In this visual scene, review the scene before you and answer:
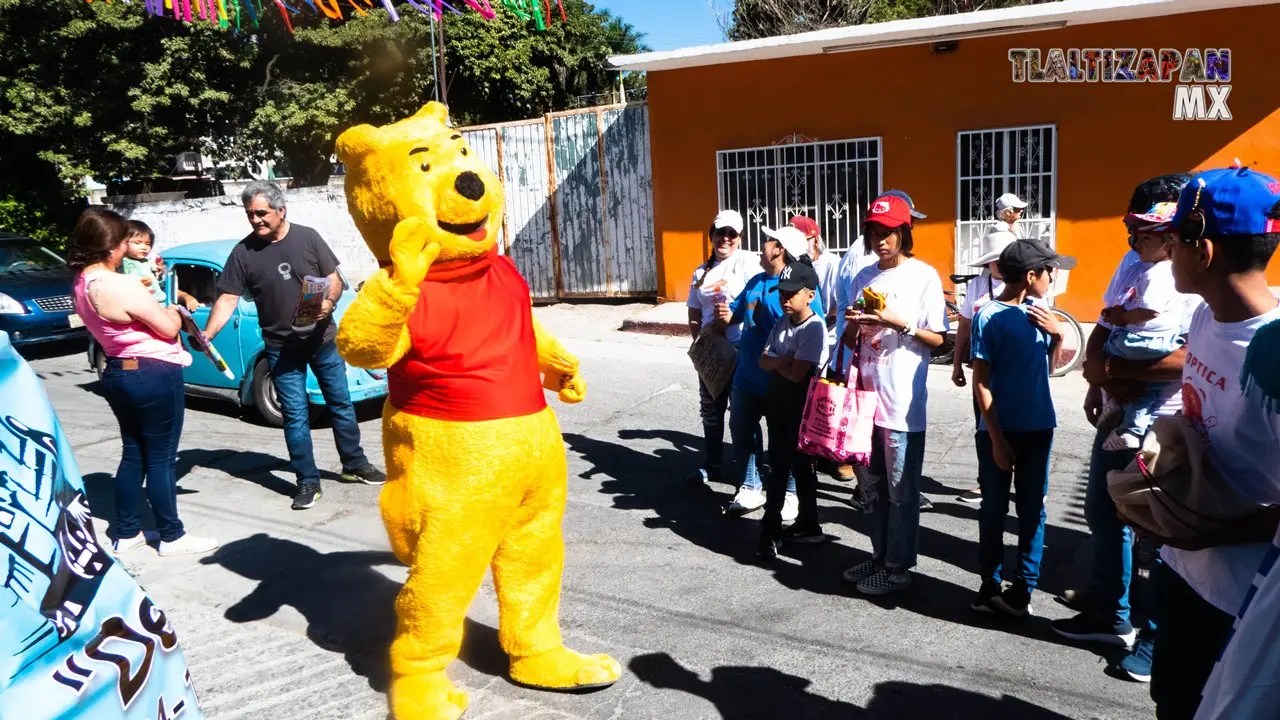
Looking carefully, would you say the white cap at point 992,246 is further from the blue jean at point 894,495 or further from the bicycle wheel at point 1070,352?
the bicycle wheel at point 1070,352

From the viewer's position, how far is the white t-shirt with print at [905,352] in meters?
4.40

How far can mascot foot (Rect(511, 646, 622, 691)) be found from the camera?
3.86 metres

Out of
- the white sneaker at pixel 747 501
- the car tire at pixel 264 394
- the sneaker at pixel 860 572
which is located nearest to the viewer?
the sneaker at pixel 860 572

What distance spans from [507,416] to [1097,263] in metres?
9.46

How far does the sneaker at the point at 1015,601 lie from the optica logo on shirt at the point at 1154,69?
8.29 metres

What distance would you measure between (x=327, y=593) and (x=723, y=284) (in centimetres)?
290

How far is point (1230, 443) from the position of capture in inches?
95.6

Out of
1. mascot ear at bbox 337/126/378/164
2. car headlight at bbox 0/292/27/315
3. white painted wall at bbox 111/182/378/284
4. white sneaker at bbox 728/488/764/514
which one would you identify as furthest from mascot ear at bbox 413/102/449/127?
white painted wall at bbox 111/182/378/284

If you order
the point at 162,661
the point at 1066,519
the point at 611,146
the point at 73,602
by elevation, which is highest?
the point at 611,146

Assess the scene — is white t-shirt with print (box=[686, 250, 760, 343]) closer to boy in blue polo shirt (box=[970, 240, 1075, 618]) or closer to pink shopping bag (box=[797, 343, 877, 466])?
pink shopping bag (box=[797, 343, 877, 466])

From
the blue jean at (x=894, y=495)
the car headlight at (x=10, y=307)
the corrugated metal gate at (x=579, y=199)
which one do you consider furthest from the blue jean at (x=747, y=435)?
the car headlight at (x=10, y=307)

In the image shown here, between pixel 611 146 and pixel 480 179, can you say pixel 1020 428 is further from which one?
pixel 611 146

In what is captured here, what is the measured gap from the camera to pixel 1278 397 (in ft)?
6.86

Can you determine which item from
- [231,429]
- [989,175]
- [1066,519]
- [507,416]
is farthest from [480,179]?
[989,175]
